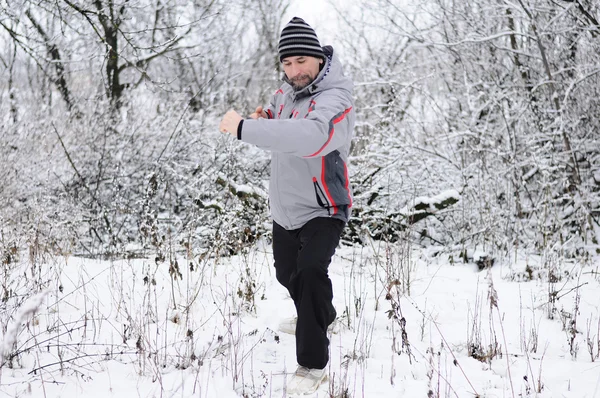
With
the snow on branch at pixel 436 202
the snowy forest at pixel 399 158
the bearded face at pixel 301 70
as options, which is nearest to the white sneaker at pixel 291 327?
the snowy forest at pixel 399 158

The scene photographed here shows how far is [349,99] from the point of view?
2373 millimetres

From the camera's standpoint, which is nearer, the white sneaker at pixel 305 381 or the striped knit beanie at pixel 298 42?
the white sneaker at pixel 305 381

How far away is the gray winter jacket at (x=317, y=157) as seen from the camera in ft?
6.96

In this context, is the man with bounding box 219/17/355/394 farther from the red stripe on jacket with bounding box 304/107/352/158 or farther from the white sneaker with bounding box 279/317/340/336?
the white sneaker with bounding box 279/317/340/336

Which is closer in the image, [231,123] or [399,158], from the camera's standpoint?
[231,123]

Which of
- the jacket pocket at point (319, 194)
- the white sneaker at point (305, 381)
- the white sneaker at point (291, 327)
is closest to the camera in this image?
the white sneaker at point (305, 381)

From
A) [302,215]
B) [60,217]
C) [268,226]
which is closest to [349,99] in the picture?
[302,215]

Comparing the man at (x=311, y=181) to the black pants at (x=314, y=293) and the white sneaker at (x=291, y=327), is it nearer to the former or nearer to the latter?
the black pants at (x=314, y=293)

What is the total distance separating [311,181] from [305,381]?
3.06 ft

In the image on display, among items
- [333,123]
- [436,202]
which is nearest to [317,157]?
[333,123]

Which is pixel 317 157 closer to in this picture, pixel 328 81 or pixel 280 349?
pixel 328 81

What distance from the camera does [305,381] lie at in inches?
90.0

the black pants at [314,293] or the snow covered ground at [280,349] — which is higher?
the black pants at [314,293]

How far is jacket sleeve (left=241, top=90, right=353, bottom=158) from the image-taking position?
200 cm
